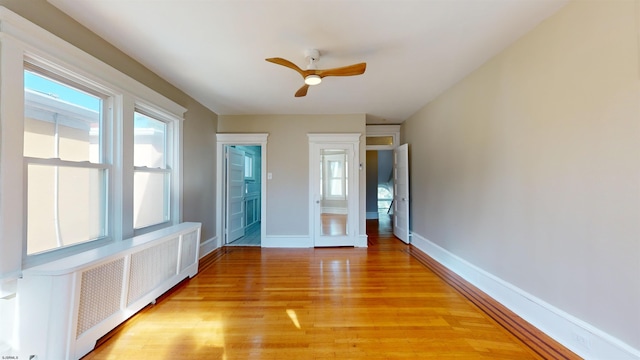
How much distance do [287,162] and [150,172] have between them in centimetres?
222

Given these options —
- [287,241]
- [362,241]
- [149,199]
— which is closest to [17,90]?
[149,199]

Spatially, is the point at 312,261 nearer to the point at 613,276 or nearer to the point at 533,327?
the point at 533,327

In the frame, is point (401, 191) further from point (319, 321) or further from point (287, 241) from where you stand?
point (319, 321)

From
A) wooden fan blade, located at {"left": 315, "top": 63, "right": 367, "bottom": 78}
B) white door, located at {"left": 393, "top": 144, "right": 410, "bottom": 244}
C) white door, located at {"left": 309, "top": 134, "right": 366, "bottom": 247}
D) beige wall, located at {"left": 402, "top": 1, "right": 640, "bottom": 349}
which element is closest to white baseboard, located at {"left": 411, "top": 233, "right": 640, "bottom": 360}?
beige wall, located at {"left": 402, "top": 1, "right": 640, "bottom": 349}

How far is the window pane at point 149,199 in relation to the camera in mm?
2680

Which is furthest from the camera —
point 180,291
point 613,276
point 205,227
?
point 205,227

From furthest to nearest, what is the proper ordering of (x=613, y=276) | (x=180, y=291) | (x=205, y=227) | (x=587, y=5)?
(x=205, y=227)
(x=180, y=291)
(x=587, y=5)
(x=613, y=276)

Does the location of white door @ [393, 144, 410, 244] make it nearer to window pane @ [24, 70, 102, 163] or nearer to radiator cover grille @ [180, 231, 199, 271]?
radiator cover grille @ [180, 231, 199, 271]

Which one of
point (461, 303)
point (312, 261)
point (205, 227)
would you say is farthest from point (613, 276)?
point (205, 227)

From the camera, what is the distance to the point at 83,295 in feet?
5.41

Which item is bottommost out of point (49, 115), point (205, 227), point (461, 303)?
point (461, 303)

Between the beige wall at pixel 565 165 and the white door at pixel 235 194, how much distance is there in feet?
13.1

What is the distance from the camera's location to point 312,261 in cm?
374

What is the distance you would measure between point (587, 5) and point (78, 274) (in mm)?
3825
